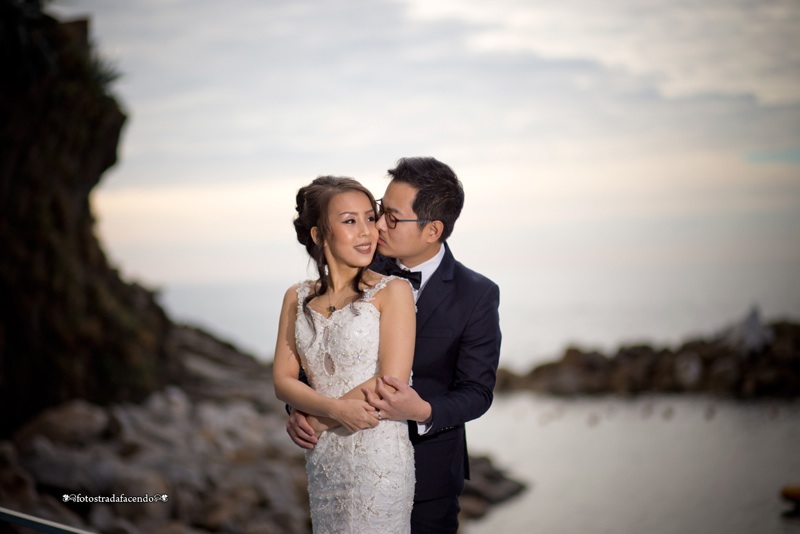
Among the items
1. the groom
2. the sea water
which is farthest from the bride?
the sea water

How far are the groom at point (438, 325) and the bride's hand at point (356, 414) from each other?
19cm

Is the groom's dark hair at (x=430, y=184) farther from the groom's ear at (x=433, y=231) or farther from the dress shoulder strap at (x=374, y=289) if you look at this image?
the dress shoulder strap at (x=374, y=289)

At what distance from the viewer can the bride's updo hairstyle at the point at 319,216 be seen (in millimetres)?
2240

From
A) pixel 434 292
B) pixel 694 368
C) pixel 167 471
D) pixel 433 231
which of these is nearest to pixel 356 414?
pixel 434 292

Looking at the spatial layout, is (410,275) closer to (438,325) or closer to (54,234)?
(438,325)

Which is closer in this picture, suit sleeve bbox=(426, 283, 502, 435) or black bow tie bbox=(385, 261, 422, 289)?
suit sleeve bbox=(426, 283, 502, 435)

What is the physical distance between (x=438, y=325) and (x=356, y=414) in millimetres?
384

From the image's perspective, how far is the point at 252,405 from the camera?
9.35m

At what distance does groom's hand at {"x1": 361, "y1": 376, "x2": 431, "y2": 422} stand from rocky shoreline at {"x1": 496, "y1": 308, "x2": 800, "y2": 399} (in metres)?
8.83

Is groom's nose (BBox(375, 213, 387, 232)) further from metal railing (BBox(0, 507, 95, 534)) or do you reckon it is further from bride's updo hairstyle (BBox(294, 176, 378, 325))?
metal railing (BBox(0, 507, 95, 534))

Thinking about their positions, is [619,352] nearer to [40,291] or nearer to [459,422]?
[40,291]

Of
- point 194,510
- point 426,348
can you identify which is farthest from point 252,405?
point 426,348

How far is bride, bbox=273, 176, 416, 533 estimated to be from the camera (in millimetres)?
2219

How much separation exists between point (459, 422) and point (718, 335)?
31.8 ft
